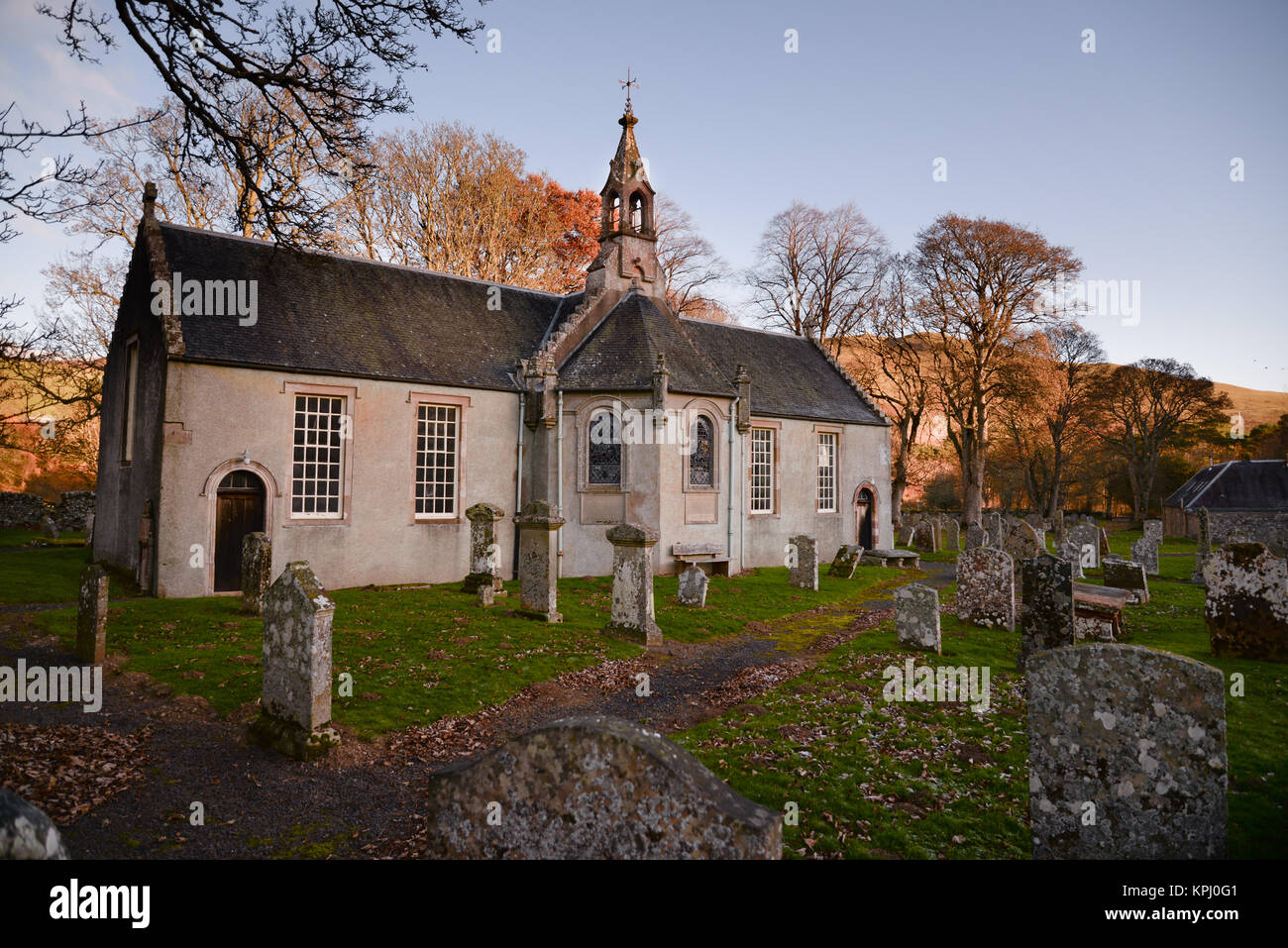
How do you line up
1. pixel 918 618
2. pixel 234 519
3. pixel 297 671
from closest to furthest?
1. pixel 297 671
2. pixel 918 618
3. pixel 234 519

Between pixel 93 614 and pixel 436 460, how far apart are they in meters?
10.4

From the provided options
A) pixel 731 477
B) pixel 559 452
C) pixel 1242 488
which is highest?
pixel 559 452

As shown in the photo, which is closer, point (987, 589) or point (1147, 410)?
point (987, 589)

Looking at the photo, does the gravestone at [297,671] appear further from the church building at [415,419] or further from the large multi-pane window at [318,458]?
the large multi-pane window at [318,458]

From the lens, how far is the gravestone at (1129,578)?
15828 mm

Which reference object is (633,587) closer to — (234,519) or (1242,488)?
(234,519)

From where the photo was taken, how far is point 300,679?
732 centimetres

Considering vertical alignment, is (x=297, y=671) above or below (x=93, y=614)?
below

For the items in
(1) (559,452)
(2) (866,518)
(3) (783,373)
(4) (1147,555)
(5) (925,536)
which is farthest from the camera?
(5) (925,536)

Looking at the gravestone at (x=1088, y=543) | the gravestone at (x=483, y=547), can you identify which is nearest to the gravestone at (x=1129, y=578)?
the gravestone at (x=1088, y=543)

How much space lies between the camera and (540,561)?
13.7m

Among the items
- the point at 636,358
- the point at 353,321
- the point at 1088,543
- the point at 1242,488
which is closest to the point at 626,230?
the point at 636,358
